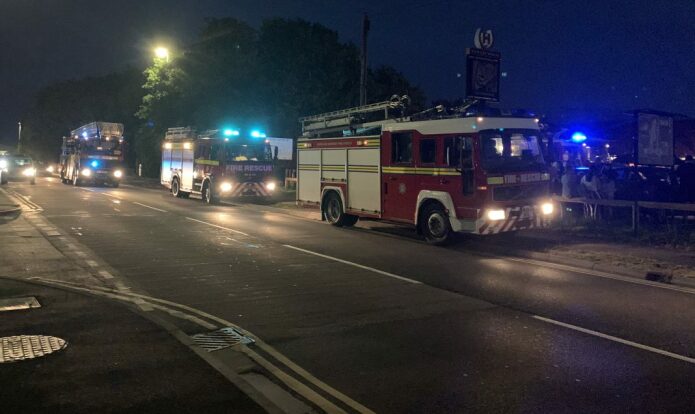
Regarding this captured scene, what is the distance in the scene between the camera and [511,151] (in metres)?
13.2

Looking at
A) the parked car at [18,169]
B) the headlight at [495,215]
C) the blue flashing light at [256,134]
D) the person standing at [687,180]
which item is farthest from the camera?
the parked car at [18,169]

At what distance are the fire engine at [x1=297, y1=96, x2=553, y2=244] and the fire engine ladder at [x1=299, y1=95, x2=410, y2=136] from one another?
53 millimetres

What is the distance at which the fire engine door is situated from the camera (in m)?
14.2

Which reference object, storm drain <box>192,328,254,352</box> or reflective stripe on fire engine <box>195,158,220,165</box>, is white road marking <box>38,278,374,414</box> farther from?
reflective stripe on fire engine <box>195,158,220,165</box>

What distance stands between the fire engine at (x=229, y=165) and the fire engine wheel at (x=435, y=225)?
41.8ft

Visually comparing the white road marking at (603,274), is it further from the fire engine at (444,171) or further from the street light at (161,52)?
the street light at (161,52)

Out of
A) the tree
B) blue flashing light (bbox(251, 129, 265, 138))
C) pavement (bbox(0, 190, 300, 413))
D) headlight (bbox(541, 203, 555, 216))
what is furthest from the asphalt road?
the tree

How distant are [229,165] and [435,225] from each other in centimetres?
1328

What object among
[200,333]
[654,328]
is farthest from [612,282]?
[200,333]

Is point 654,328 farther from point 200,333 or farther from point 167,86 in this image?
point 167,86

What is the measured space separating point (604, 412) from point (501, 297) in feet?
12.9

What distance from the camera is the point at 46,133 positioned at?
81.9 metres

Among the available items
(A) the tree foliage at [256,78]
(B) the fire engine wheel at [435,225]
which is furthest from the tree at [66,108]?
(B) the fire engine wheel at [435,225]

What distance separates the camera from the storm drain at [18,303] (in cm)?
743
